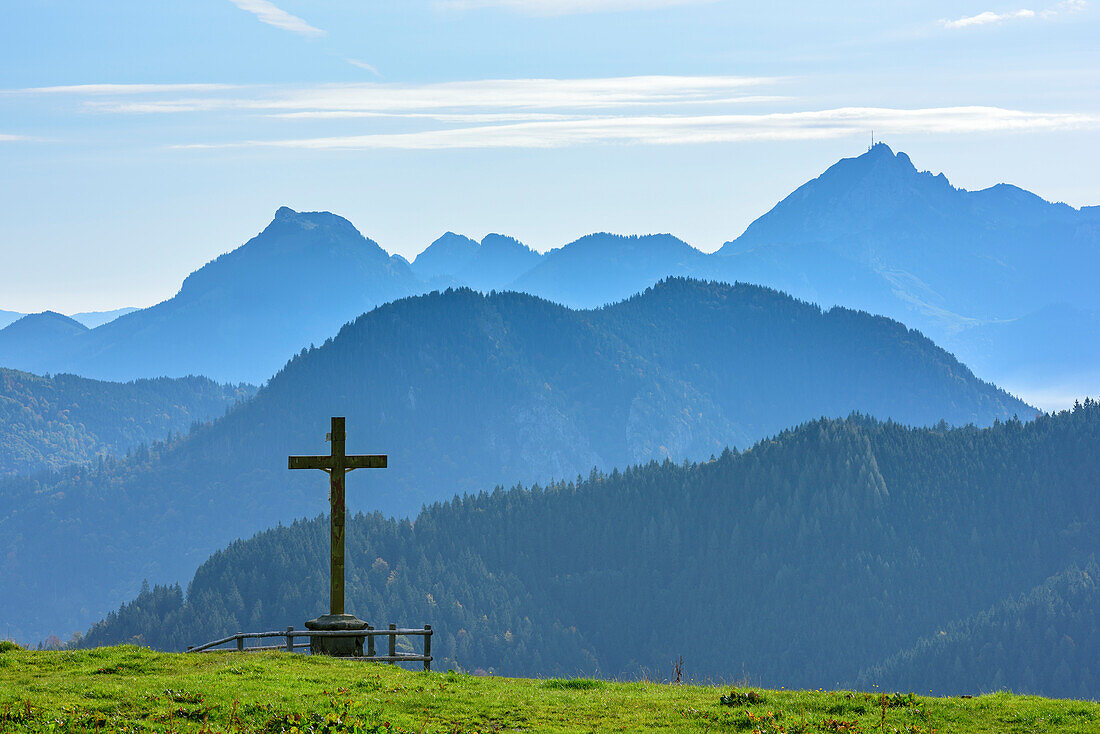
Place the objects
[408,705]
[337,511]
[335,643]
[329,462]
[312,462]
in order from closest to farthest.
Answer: [408,705], [335,643], [312,462], [329,462], [337,511]

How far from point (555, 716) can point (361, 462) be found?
43.7 ft

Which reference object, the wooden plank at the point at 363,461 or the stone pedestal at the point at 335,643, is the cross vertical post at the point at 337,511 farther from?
the stone pedestal at the point at 335,643

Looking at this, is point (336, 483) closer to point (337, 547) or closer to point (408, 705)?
point (337, 547)

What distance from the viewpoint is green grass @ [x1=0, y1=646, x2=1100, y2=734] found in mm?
22531

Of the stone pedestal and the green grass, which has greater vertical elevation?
the stone pedestal

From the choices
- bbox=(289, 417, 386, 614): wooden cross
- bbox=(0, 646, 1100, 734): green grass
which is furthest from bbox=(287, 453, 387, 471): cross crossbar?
bbox=(0, 646, 1100, 734): green grass

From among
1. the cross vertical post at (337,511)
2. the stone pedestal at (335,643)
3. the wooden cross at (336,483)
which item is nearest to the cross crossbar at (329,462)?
the wooden cross at (336,483)

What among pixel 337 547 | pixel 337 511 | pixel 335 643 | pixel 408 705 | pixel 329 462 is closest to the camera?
pixel 408 705

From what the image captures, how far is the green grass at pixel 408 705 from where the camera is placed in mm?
22531

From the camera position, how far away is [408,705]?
83.0 feet

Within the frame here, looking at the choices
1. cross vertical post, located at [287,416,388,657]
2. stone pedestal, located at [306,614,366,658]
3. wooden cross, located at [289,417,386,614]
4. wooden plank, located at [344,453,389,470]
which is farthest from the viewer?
wooden plank, located at [344,453,389,470]

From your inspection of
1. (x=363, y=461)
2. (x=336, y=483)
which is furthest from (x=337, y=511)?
(x=363, y=461)

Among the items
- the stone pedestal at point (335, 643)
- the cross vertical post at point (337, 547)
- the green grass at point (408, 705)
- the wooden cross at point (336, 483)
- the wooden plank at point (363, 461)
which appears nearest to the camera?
the green grass at point (408, 705)

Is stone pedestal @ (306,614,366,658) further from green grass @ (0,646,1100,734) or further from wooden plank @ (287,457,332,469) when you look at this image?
wooden plank @ (287,457,332,469)
